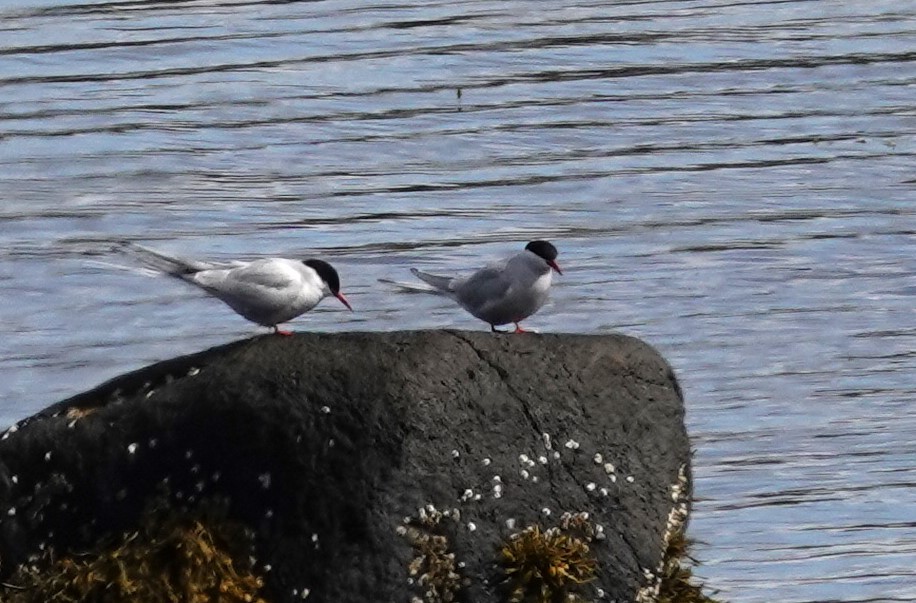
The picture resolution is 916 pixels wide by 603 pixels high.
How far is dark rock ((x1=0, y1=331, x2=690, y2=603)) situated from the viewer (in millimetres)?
6848

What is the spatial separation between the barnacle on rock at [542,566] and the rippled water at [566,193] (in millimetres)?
1695

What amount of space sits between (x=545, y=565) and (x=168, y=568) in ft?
4.04

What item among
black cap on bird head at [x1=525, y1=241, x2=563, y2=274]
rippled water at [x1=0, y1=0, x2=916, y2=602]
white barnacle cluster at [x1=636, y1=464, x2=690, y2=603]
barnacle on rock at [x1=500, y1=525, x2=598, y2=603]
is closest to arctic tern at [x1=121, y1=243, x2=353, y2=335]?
black cap on bird head at [x1=525, y1=241, x2=563, y2=274]

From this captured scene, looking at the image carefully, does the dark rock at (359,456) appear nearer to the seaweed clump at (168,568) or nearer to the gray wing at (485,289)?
the seaweed clump at (168,568)

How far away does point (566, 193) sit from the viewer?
1443 cm

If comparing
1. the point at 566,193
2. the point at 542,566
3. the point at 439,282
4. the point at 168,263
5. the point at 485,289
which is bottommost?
the point at 566,193

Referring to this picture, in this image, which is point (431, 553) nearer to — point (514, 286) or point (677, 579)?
point (677, 579)

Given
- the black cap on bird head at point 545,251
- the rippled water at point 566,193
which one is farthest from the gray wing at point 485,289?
the rippled water at point 566,193

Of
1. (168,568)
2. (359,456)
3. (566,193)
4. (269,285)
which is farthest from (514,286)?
(566,193)

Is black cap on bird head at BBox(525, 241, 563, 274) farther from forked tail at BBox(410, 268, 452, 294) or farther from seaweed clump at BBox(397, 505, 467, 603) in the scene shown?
seaweed clump at BBox(397, 505, 467, 603)

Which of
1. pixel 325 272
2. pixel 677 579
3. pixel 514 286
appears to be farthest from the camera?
pixel 514 286

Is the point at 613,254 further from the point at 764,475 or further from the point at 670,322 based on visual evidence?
the point at 764,475

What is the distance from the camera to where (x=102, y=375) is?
37.7ft

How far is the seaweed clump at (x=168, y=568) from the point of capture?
6.84 meters
